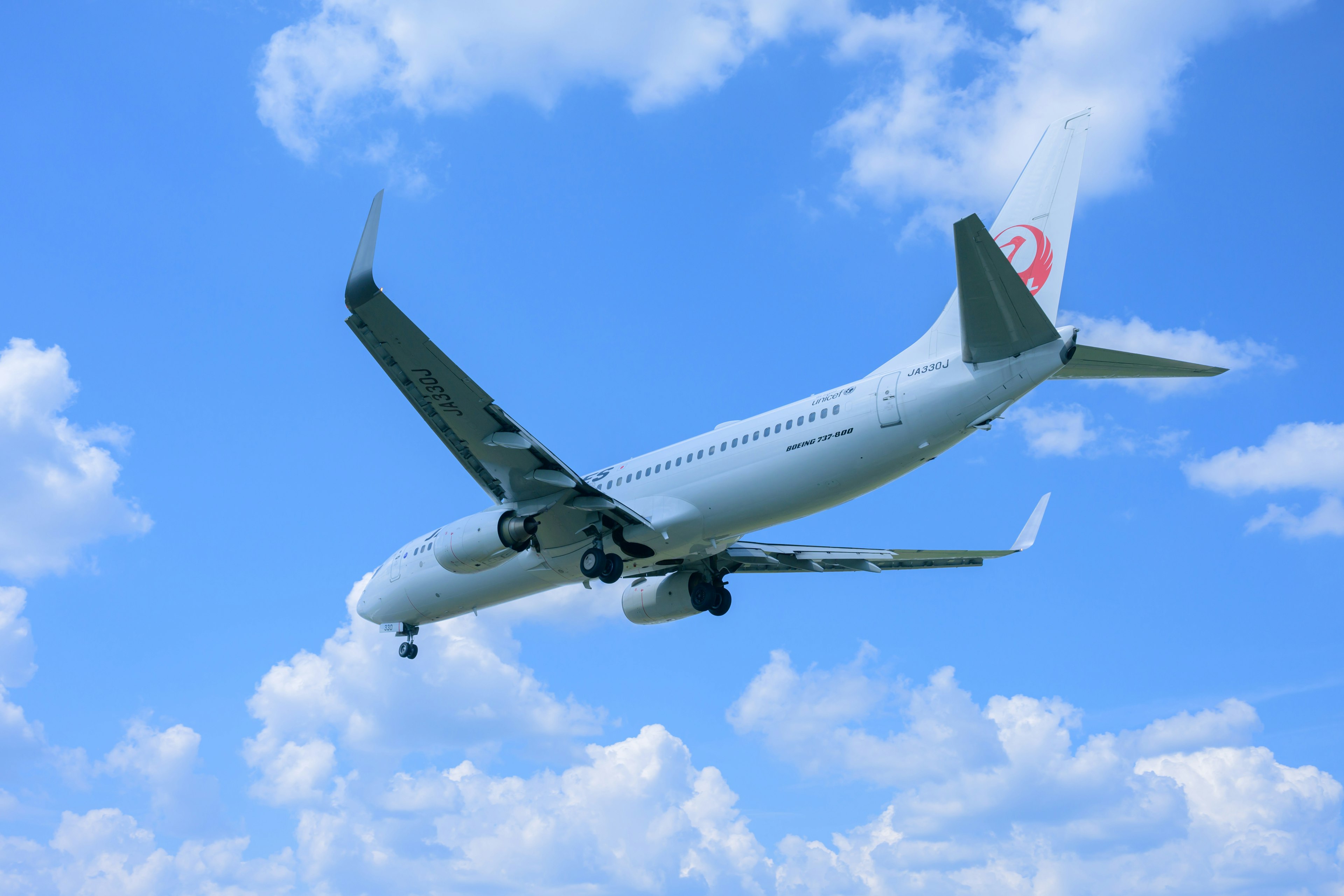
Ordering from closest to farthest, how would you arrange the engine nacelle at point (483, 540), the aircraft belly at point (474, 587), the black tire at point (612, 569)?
the engine nacelle at point (483, 540) < the black tire at point (612, 569) < the aircraft belly at point (474, 587)

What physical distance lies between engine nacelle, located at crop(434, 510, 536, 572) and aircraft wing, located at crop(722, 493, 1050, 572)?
725 cm

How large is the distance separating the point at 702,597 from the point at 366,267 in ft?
45.2

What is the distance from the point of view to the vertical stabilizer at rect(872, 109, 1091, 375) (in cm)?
2366

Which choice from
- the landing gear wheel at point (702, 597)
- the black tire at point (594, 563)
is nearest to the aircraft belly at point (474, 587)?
the black tire at point (594, 563)

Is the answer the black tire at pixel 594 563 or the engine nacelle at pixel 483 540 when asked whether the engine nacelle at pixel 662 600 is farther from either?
the engine nacelle at pixel 483 540

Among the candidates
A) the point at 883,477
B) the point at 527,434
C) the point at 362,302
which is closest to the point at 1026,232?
the point at 883,477

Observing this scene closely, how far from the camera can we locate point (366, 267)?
21.6 metres

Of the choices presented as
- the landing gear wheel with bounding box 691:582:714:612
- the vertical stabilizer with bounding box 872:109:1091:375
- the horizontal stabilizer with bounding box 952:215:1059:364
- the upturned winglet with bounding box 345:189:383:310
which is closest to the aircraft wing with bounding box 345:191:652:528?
the upturned winglet with bounding box 345:189:383:310

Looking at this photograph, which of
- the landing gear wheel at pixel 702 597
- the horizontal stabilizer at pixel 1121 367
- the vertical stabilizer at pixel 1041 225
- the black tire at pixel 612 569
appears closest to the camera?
the horizontal stabilizer at pixel 1121 367

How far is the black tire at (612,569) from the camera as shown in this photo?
26469 mm

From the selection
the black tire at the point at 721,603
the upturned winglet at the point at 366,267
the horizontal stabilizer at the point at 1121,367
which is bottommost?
the horizontal stabilizer at the point at 1121,367

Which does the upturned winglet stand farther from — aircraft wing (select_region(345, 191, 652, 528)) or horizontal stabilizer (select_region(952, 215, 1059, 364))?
horizontal stabilizer (select_region(952, 215, 1059, 364))

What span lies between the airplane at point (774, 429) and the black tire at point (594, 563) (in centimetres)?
5

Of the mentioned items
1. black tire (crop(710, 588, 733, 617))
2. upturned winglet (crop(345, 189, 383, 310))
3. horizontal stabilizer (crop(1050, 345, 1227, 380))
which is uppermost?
upturned winglet (crop(345, 189, 383, 310))
